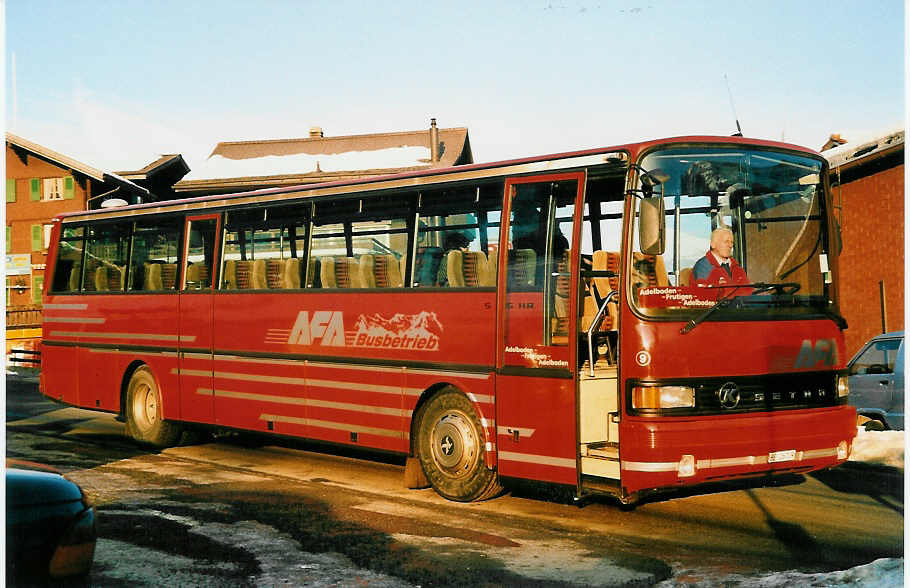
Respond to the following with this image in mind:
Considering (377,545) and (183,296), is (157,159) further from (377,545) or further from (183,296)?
(377,545)

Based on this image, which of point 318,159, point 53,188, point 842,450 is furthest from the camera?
point 53,188

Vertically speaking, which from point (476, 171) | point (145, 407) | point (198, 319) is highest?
point (476, 171)

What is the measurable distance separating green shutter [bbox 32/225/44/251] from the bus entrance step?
4040 cm

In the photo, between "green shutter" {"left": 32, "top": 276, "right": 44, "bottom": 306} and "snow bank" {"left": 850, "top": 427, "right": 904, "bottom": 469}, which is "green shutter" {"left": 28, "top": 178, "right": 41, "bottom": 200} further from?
"snow bank" {"left": 850, "top": 427, "right": 904, "bottom": 469}

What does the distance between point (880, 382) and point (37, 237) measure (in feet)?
132

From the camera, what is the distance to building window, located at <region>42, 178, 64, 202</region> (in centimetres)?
4359

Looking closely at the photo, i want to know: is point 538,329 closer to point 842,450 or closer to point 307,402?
point 842,450

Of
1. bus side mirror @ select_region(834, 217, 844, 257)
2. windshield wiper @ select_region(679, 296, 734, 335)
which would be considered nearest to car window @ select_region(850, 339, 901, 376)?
bus side mirror @ select_region(834, 217, 844, 257)

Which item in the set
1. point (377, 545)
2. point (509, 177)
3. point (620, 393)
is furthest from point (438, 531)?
point (509, 177)

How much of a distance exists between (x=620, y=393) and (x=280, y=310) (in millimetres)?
5155

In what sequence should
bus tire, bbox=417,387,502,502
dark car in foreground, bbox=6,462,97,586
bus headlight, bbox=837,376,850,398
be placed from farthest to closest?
bus tire, bbox=417,387,502,502 → bus headlight, bbox=837,376,850,398 → dark car in foreground, bbox=6,462,97,586

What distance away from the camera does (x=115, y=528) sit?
8.02 metres

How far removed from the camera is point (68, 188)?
43.6 meters

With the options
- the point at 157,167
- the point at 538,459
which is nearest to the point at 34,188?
the point at 157,167
